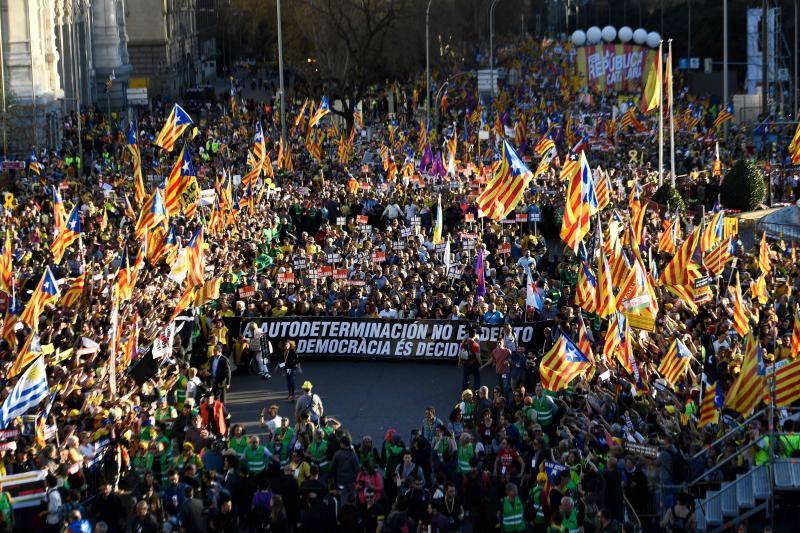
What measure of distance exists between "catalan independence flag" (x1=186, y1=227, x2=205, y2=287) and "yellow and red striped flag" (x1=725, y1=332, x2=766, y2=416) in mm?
10211

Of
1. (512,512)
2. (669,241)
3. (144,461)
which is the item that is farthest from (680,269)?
(144,461)

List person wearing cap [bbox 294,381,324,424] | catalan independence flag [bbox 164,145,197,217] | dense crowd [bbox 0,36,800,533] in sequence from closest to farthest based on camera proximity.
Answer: dense crowd [bbox 0,36,800,533]
person wearing cap [bbox 294,381,324,424]
catalan independence flag [bbox 164,145,197,217]

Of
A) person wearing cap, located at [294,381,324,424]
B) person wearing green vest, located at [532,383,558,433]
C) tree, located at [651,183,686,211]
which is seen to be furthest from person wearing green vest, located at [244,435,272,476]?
tree, located at [651,183,686,211]

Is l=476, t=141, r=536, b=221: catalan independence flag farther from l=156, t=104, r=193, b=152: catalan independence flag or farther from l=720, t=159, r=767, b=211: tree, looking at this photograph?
l=720, t=159, r=767, b=211: tree

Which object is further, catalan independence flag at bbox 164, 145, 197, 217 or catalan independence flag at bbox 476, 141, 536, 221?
catalan independence flag at bbox 164, 145, 197, 217

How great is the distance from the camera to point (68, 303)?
77.7 ft

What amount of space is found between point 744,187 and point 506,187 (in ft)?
41.7

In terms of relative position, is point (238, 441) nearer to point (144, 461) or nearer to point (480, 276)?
point (144, 461)

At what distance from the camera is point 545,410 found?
18391 millimetres

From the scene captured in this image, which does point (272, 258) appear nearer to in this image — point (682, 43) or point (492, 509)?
point (492, 509)

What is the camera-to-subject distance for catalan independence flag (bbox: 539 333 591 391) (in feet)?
60.8

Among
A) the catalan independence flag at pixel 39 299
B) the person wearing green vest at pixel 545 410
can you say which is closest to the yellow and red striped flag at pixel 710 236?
the person wearing green vest at pixel 545 410

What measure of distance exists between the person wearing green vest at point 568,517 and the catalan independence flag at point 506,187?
11.2 m

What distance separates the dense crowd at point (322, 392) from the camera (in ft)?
52.3
